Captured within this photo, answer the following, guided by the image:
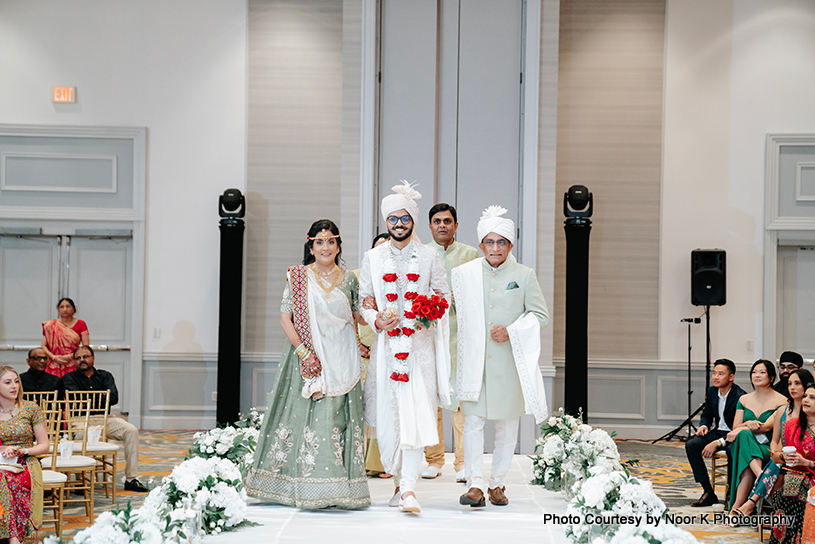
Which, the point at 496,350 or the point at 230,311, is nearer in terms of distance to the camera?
the point at 496,350

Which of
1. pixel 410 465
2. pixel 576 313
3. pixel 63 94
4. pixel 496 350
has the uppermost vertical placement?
pixel 63 94

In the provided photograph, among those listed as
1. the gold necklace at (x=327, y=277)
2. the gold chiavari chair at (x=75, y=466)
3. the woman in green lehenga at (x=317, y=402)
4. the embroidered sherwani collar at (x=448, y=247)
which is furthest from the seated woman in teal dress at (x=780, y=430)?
the gold chiavari chair at (x=75, y=466)

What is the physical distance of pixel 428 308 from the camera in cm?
406

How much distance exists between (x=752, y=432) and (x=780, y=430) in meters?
0.38

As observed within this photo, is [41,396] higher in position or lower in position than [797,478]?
higher

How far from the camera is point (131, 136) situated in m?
8.54

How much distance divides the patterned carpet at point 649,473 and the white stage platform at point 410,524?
0.77 metres

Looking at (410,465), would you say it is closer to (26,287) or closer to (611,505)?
(611,505)

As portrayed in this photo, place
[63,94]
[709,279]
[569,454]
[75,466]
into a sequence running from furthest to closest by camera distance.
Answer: [63,94], [709,279], [569,454], [75,466]

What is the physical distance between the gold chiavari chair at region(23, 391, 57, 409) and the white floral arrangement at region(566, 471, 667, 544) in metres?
3.72

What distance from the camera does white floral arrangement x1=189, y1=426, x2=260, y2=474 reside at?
4.40 metres

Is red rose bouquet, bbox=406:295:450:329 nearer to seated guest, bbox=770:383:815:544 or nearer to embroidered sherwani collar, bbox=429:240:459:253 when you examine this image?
embroidered sherwani collar, bbox=429:240:459:253

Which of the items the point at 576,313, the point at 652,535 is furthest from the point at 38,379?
the point at 652,535

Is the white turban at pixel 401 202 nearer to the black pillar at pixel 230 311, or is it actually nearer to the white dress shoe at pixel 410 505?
the white dress shoe at pixel 410 505
